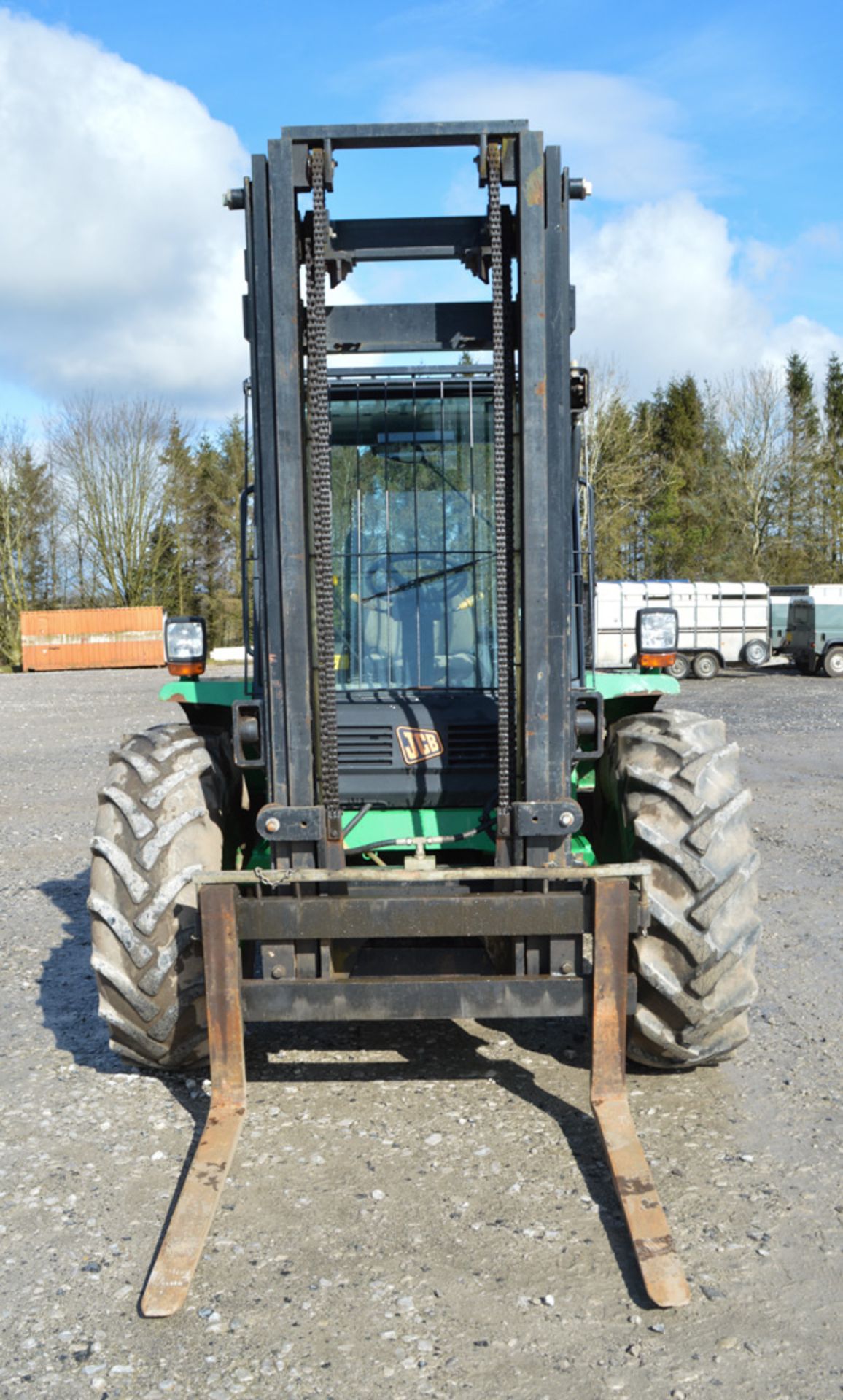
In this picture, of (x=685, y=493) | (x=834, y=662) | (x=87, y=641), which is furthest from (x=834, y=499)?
(x=87, y=641)

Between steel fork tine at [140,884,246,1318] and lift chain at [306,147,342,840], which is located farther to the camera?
lift chain at [306,147,342,840]

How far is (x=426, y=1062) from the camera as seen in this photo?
5234 mm

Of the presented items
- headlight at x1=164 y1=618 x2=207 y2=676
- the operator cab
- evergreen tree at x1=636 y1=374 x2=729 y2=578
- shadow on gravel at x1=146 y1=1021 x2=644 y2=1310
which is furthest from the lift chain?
evergreen tree at x1=636 y1=374 x2=729 y2=578

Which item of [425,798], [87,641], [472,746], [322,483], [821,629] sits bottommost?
[87,641]

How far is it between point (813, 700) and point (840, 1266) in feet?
72.9

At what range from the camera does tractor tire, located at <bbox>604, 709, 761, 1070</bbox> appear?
4.31m

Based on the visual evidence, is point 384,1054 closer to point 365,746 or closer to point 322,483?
point 365,746

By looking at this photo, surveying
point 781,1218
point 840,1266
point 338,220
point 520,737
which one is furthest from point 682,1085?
point 338,220

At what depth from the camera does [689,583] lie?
31.9 m

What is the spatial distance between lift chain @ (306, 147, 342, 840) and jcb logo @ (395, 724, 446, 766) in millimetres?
577

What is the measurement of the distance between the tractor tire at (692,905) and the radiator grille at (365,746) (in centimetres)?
98

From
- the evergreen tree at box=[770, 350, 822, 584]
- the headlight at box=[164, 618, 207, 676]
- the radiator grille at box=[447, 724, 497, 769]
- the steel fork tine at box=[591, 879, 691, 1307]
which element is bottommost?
the steel fork tine at box=[591, 879, 691, 1307]

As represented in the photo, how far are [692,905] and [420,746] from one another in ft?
4.08

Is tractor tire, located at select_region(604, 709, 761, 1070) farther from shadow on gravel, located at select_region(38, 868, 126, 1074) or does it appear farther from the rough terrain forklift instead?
shadow on gravel, located at select_region(38, 868, 126, 1074)
